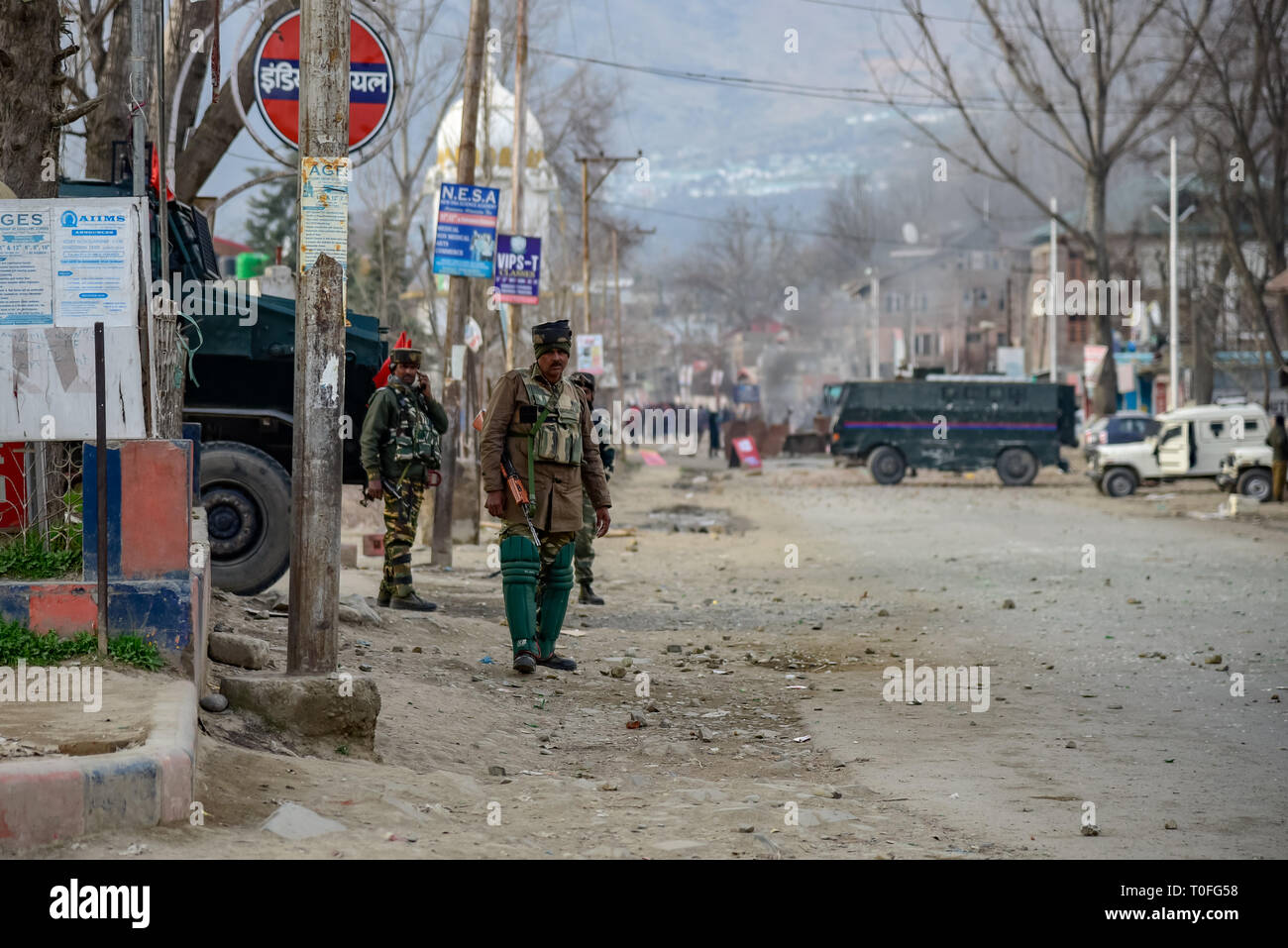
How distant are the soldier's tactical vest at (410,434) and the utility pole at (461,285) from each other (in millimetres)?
4338

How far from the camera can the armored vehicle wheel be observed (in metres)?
10.6

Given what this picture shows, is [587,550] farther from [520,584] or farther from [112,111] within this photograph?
[112,111]

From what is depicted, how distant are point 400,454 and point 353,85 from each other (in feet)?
9.94

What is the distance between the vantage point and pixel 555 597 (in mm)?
9219

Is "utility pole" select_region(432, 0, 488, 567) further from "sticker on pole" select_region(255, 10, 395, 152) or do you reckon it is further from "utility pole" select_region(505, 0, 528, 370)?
"sticker on pole" select_region(255, 10, 395, 152)

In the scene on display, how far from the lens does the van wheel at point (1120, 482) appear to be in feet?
103

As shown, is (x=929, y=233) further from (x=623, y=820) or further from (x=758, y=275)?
(x=623, y=820)

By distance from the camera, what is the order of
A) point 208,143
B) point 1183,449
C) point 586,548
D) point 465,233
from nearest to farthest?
1. point 586,548
2. point 208,143
3. point 465,233
4. point 1183,449

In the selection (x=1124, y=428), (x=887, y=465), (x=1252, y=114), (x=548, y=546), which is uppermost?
(x=1252, y=114)

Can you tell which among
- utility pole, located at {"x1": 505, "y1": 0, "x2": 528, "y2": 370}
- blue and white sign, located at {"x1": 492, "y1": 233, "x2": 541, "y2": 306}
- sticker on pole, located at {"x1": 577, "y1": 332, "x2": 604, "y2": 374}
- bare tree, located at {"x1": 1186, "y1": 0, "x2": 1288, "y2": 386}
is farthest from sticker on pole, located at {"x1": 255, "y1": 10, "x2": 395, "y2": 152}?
bare tree, located at {"x1": 1186, "y1": 0, "x2": 1288, "y2": 386}

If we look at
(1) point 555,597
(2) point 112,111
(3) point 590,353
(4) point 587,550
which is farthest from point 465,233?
(3) point 590,353

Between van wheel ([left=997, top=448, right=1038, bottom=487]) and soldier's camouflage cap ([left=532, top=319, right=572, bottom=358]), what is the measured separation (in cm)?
2958
